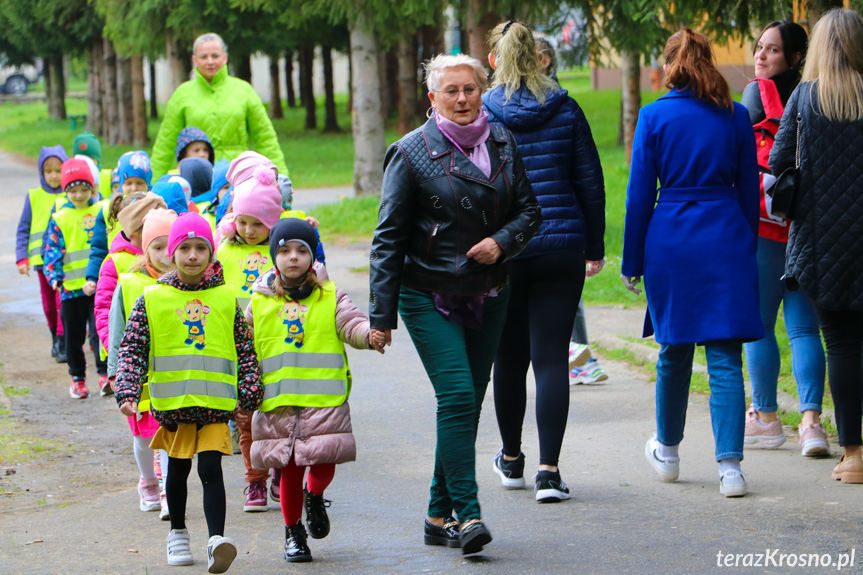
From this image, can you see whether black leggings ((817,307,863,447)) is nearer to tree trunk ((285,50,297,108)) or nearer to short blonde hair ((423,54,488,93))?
short blonde hair ((423,54,488,93))

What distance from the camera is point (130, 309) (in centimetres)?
541

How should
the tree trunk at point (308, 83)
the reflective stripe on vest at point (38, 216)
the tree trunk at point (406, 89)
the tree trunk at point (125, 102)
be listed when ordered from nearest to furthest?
the reflective stripe on vest at point (38, 216)
the tree trunk at point (406, 89)
the tree trunk at point (125, 102)
the tree trunk at point (308, 83)

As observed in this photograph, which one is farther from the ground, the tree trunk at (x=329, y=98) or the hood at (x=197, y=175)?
the hood at (x=197, y=175)

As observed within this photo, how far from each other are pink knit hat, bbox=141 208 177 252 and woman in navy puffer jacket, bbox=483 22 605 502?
1.58m

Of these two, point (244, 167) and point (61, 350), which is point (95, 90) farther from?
point (244, 167)

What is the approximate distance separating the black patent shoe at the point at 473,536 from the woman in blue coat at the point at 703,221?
1.38 meters

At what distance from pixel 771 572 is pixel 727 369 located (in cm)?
126

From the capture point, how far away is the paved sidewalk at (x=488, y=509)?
4.61m

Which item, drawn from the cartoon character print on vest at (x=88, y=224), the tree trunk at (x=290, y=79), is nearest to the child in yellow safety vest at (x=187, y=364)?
the cartoon character print on vest at (x=88, y=224)

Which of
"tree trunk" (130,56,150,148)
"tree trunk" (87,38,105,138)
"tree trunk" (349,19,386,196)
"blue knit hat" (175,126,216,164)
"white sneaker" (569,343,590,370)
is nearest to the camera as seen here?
"white sneaker" (569,343,590,370)

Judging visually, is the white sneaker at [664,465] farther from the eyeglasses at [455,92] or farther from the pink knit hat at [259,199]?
the pink knit hat at [259,199]

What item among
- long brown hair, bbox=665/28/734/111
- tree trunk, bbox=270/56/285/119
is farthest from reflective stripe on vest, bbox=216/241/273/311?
tree trunk, bbox=270/56/285/119

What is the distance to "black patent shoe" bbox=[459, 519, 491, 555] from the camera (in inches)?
175

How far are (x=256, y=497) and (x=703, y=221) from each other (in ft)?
7.98
